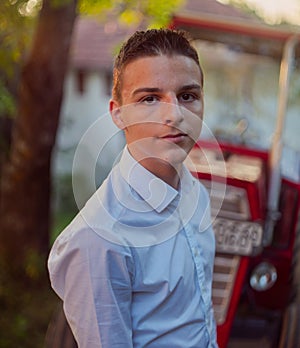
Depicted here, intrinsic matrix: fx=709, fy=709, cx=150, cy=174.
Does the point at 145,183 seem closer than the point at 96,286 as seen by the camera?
No

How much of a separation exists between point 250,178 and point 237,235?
32 centimetres

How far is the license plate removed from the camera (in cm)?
316

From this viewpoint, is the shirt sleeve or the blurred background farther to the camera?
the blurred background

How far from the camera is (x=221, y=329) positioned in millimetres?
3191

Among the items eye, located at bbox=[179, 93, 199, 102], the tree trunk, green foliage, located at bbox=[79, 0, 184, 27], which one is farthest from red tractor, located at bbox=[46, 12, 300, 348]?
the tree trunk

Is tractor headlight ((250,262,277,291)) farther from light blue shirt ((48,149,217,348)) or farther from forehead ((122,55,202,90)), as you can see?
forehead ((122,55,202,90))

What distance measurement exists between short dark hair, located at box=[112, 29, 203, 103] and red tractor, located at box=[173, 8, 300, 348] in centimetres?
123

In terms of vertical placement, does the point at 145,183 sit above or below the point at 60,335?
above

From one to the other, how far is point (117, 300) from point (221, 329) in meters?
1.81

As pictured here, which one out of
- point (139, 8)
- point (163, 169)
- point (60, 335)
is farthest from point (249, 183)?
point (139, 8)

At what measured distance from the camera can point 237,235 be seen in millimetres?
3223

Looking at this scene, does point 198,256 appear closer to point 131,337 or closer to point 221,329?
point 131,337

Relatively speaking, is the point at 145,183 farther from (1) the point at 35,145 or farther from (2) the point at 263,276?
(1) the point at 35,145

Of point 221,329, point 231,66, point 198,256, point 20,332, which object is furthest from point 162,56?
point 20,332
